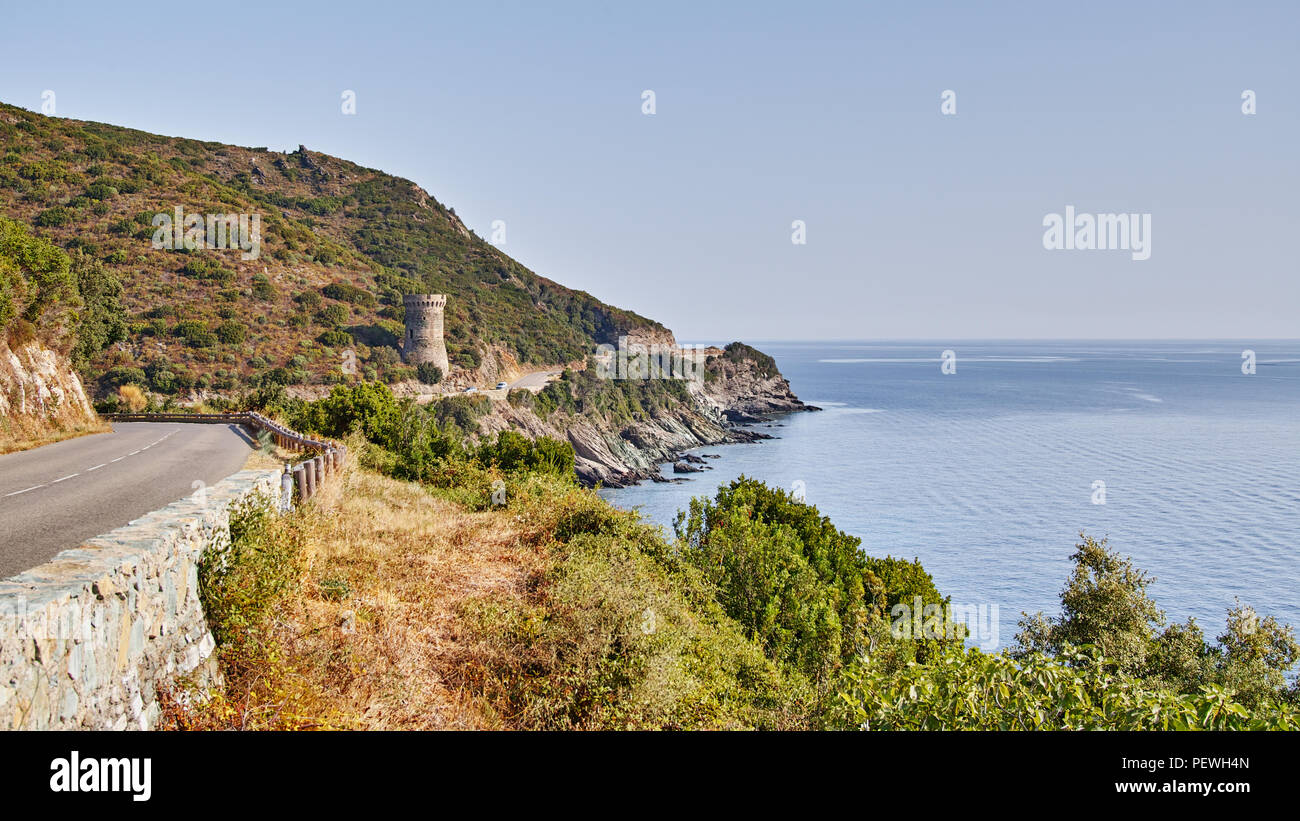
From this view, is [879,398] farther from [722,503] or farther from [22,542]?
[22,542]

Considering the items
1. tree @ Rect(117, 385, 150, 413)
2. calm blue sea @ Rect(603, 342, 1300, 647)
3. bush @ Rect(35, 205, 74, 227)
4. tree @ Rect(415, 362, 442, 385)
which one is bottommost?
calm blue sea @ Rect(603, 342, 1300, 647)

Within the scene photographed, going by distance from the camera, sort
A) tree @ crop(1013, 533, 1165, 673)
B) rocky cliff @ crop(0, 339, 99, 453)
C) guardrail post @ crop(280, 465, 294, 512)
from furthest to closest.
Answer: tree @ crop(1013, 533, 1165, 673)
rocky cliff @ crop(0, 339, 99, 453)
guardrail post @ crop(280, 465, 294, 512)

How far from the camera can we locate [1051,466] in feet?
287

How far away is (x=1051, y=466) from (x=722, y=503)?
65973 millimetres

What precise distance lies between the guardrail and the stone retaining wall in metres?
5.73

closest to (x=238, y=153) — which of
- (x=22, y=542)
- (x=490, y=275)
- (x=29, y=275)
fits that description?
(x=490, y=275)

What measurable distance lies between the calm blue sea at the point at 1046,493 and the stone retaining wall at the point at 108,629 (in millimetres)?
39327

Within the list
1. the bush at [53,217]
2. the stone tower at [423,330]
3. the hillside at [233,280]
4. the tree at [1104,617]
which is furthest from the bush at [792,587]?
the bush at [53,217]

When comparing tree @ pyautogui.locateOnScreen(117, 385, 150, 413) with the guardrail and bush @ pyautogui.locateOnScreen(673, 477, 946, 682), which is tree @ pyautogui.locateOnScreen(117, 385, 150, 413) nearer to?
the guardrail

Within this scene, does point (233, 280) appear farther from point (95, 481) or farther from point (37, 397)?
point (95, 481)

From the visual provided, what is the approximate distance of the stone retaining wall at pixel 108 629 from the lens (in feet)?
14.4

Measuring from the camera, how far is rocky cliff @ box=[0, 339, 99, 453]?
74.7 ft

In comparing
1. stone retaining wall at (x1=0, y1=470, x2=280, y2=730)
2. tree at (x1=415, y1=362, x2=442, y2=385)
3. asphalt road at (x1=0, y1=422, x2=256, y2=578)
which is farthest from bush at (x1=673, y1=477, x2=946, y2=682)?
tree at (x1=415, y1=362, x2=442, y2=385)

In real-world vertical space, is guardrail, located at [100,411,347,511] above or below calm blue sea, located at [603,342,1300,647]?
above
